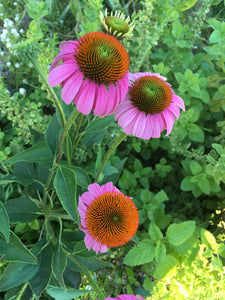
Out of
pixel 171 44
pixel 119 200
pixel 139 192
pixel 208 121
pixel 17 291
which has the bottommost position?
pixel 17 291

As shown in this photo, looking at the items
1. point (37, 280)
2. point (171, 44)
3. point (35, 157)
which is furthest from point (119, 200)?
point (171, 44)

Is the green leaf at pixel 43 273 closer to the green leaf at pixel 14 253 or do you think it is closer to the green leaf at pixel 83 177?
the green leaf at pixel 14 253

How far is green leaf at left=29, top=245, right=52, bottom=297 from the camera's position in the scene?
2.51 feet

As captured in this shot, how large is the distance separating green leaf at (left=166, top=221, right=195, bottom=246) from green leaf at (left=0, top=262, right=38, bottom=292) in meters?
0.44

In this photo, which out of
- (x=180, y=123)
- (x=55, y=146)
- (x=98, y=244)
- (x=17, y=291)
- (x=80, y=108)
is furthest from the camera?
(x=180, y=123)

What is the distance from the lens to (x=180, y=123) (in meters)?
1.13

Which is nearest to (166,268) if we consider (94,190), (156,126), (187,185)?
(187,185)

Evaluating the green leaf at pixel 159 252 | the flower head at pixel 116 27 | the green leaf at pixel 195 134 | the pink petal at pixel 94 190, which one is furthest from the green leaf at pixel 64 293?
the green leaf at pixel 195 134

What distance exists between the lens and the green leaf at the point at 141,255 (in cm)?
87

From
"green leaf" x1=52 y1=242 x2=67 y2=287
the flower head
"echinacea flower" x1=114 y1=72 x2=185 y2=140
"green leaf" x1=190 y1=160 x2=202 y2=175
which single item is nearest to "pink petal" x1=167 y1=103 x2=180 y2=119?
"echinacea flower" x1=114 y1=72 x2=185 y2=140

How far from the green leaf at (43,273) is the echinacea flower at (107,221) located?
25 centimetres

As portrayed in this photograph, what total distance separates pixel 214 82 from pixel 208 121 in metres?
0.23

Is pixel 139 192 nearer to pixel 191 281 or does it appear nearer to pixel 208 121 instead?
pixel 191 281

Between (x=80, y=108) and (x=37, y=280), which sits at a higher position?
(x=80, y=108)
